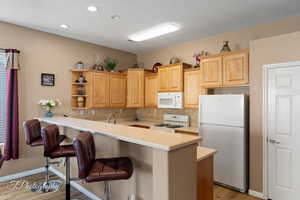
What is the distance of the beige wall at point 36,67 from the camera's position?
362cm

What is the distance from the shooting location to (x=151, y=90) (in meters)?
5.00

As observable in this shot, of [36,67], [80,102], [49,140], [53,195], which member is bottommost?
[53,195]

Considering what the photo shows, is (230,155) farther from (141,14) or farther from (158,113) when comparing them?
(141,14)

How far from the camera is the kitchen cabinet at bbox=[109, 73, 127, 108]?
4832mm

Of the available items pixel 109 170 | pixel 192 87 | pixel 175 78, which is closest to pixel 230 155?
pixel 192 87

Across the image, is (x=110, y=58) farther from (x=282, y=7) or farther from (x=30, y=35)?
(x=282, y=7)

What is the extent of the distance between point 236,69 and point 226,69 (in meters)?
0.18

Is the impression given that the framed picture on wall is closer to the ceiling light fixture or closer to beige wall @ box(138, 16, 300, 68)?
the ceiling light fixture

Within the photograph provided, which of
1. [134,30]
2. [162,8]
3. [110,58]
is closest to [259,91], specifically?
[162,8]

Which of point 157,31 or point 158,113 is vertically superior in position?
point 157,31

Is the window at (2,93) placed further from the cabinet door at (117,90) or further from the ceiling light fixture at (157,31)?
the ceiling light fixture at (157,31)

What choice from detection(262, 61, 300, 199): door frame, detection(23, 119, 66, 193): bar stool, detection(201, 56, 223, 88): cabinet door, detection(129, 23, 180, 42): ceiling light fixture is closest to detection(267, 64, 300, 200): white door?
detection(262, 61, 300, 199): door frame

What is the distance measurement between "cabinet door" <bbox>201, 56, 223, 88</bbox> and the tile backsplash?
1.00 meters

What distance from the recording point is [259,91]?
2.96 meters
